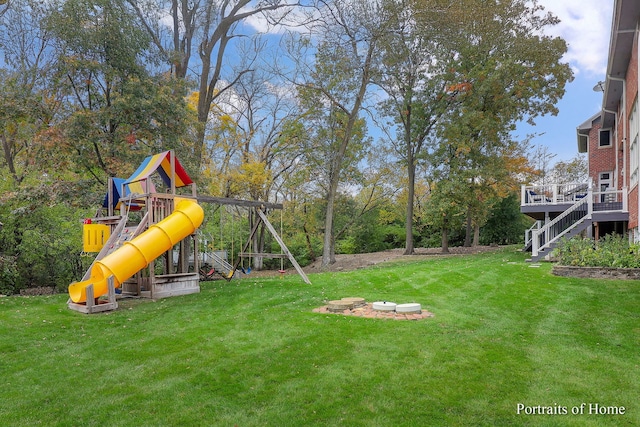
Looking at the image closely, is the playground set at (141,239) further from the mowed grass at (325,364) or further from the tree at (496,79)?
the tree at (496,79)

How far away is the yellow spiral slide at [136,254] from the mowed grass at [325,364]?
65 cm

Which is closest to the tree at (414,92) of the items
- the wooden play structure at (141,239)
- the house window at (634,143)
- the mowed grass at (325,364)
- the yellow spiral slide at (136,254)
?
the house window at (634,143)

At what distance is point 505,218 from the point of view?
30.7m

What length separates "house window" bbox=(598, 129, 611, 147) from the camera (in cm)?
2145

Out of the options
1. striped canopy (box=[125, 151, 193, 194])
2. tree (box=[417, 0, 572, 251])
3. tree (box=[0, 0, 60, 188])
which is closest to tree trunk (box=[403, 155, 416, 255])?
tree (box=[417, 0, 572, 251])

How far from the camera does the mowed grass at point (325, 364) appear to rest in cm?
414

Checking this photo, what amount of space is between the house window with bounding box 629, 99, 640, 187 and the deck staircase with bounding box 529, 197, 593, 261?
1.64 meters

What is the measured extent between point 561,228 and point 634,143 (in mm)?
4044

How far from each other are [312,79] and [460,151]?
869cm

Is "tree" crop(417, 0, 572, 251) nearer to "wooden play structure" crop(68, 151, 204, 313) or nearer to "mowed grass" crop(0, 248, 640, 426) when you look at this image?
"mowed grass" crop(0, 248, 640, 426)

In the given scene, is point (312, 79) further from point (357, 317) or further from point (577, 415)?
point (577, 415)

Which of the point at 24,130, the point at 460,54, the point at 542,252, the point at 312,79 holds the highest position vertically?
the point at 460,54

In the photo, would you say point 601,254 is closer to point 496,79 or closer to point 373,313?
point 373,313

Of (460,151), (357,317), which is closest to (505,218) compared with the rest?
(460,151)
